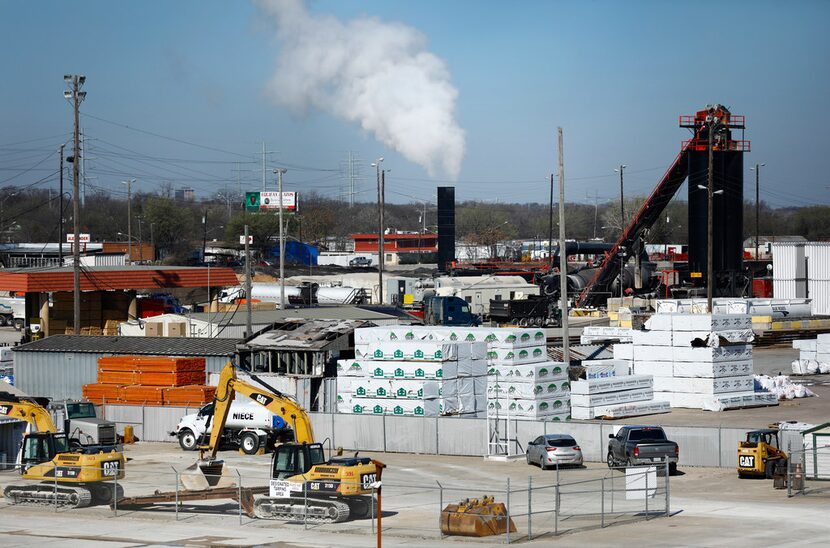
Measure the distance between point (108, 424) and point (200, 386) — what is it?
5.74m

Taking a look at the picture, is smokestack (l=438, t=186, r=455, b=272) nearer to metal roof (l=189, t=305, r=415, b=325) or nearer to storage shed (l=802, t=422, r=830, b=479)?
metal roof (l=189, t=305, r=415, b=325)

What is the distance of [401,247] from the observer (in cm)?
18300

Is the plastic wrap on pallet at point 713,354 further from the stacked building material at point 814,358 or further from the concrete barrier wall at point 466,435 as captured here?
the stacked building material at point 814,358

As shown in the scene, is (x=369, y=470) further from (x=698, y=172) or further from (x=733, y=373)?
(x=698, y=172)

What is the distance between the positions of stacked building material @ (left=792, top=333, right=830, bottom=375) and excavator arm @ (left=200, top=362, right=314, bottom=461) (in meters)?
32.9

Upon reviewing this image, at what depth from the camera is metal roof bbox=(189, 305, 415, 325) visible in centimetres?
5969

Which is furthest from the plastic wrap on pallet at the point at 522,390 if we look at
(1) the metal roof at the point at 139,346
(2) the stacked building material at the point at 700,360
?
(1) the metal roof at the point at 139,346

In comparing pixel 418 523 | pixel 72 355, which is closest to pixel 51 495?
pixel 418 523

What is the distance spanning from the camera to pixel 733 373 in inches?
1729

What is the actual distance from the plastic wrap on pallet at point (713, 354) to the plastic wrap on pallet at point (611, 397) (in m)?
2.22

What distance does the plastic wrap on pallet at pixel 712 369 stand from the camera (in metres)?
43.4

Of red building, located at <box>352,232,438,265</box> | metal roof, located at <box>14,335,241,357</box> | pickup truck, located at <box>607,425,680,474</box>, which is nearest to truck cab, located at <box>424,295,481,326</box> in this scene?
metal roof, located at <box>14,335,241,357</box>

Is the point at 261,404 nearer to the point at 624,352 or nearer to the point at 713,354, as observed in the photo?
the point at 713,354

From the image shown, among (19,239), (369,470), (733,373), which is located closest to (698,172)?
(733,373)
